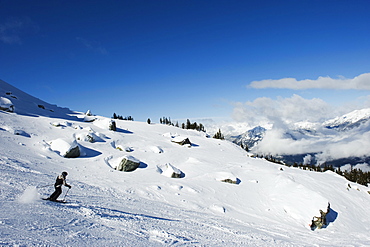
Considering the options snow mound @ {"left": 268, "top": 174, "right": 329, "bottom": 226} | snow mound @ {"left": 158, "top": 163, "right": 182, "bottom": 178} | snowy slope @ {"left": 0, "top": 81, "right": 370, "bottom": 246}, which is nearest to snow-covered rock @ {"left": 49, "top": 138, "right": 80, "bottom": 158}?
snowy slope @ {"left": 0, "top": 81, "right": 370, "bottom": 246}

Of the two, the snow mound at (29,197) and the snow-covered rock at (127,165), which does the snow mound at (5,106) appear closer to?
the snow-covered rock at (127,165)

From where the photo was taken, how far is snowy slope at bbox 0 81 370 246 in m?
9.29

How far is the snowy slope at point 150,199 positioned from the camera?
9.29m

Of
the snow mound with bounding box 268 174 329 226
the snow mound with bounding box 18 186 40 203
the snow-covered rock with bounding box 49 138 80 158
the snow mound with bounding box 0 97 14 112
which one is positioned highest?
the snow mound with bounding box 0 97 14 112

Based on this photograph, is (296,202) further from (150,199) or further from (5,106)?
(5,106)

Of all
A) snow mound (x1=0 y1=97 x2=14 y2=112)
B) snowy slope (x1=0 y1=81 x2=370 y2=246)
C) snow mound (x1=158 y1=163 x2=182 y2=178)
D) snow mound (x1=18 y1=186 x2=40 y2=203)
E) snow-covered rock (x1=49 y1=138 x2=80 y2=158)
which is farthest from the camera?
snow mound (x1=0 y1=97 x2=14 y2=112)

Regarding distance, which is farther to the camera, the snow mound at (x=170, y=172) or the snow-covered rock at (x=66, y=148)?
the snow mound at (x=170, y=172)

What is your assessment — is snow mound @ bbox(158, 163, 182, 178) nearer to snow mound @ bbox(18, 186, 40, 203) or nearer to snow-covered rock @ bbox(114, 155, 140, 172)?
snow-covered rock @ bbox(114, 155, 140, 172)

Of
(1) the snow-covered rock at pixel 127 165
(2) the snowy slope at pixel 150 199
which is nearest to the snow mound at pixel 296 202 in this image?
(2) the snowy slope at pixel 150 199

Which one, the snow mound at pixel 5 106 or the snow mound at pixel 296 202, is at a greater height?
the snow mound at pixel 5 106

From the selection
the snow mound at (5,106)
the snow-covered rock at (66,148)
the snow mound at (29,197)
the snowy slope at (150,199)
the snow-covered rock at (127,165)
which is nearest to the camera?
the snowy slope at (150,199)

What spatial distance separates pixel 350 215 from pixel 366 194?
15.4m

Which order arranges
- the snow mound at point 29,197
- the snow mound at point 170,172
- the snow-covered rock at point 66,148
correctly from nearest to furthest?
the snow mound at point 29,197 < the snow-covered rock at point 66,148 < the snow mound at point 170,172

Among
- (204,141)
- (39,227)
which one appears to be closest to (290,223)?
(39,227)
